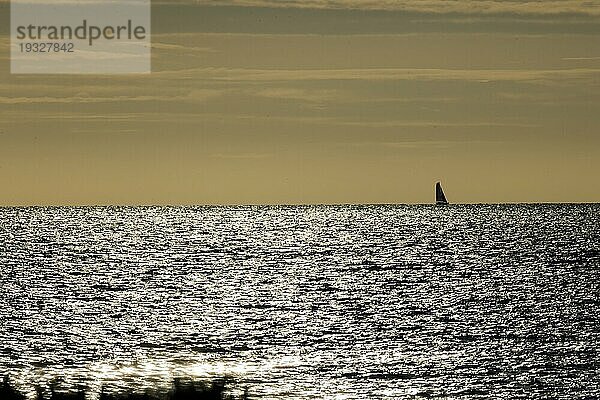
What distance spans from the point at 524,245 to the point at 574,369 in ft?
446

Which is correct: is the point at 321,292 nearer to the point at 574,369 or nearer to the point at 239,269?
the point at 239,269

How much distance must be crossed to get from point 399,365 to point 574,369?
29.1ft

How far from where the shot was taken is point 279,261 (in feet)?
522

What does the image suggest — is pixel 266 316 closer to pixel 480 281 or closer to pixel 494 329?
pixel 494 329

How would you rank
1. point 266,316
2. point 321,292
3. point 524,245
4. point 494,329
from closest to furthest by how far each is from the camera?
1. point 494,329
2. point 266,316
3. point 321,292
4. point 524,245

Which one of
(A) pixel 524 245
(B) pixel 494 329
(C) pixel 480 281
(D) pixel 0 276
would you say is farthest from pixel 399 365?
(A) pixel 524 245

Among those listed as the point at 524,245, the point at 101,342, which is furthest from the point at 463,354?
the point at 524,245

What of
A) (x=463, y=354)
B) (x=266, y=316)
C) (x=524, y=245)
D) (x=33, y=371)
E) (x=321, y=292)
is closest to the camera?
(x=33, y=371)

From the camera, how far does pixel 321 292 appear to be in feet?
336

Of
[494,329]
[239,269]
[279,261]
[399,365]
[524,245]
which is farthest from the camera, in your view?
[524,245]

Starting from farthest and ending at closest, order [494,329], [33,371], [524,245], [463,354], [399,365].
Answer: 1. [524,245]
2. [494,329]
3. [463,354]
4. [399,365]
5. [33,371]

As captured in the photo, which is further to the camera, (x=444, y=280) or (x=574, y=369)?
(x=444, y=280)

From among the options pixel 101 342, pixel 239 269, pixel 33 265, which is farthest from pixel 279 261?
pixel 101 342

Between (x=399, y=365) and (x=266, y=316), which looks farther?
(x=266, y=316)
